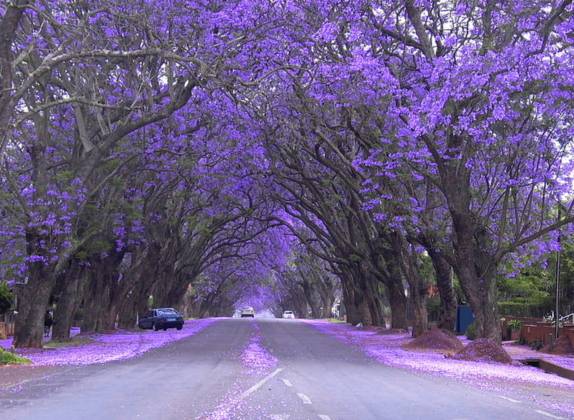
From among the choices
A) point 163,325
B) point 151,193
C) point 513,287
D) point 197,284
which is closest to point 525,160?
point 151,193

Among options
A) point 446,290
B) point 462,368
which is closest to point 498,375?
point 462,368

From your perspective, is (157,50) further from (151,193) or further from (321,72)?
(151,193)

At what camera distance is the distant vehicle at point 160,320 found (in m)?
43.0

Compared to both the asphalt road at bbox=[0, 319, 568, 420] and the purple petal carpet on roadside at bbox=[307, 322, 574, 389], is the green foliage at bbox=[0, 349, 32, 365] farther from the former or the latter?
the purple petal carpet on roadside at bbox=[307, 322, 574, 389]

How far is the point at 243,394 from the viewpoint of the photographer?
1234cm

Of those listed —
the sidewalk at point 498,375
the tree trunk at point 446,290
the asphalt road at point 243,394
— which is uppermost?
the tree trunk at point 446,290

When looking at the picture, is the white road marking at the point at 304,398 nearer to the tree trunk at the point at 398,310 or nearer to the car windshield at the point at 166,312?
the tree trunk at the point at 398,310

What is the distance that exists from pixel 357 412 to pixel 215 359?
10.4 metres

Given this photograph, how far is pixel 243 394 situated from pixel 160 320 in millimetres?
31533

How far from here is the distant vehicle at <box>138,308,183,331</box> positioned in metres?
43.0

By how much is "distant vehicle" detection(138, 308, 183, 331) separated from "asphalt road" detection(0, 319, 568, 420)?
24148 millimetres

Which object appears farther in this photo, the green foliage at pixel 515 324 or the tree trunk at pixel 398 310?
the tree trunk at pixel 398 310

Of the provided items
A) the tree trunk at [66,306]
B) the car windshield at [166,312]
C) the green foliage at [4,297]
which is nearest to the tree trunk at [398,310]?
the car windshield at [166,312]

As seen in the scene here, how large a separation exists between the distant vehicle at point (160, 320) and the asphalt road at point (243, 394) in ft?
79.2
